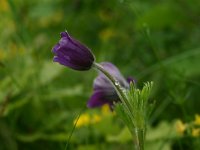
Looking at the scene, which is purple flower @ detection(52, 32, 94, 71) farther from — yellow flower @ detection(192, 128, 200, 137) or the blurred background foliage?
yellow flower @ detection(192, 128, 200, 137)

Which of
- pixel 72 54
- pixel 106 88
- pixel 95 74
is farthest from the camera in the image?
pixel 95 74

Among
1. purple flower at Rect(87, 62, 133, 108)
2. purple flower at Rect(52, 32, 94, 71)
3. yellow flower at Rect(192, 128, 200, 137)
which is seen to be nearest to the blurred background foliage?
yellow flower at Rect(192, 128, 200, 137)

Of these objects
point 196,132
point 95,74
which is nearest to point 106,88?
point 196,132

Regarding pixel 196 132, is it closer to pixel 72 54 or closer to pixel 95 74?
pixel 72 54

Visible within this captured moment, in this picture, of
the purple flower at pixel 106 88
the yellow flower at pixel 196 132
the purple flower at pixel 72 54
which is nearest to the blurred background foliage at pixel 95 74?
the yellow flower at pixel 196 132

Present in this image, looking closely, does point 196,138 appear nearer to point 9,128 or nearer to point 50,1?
point 9,128

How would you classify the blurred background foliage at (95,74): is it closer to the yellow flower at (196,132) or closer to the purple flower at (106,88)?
the yellow flower at (196,132)

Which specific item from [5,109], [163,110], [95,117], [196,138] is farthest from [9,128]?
[196,138]
